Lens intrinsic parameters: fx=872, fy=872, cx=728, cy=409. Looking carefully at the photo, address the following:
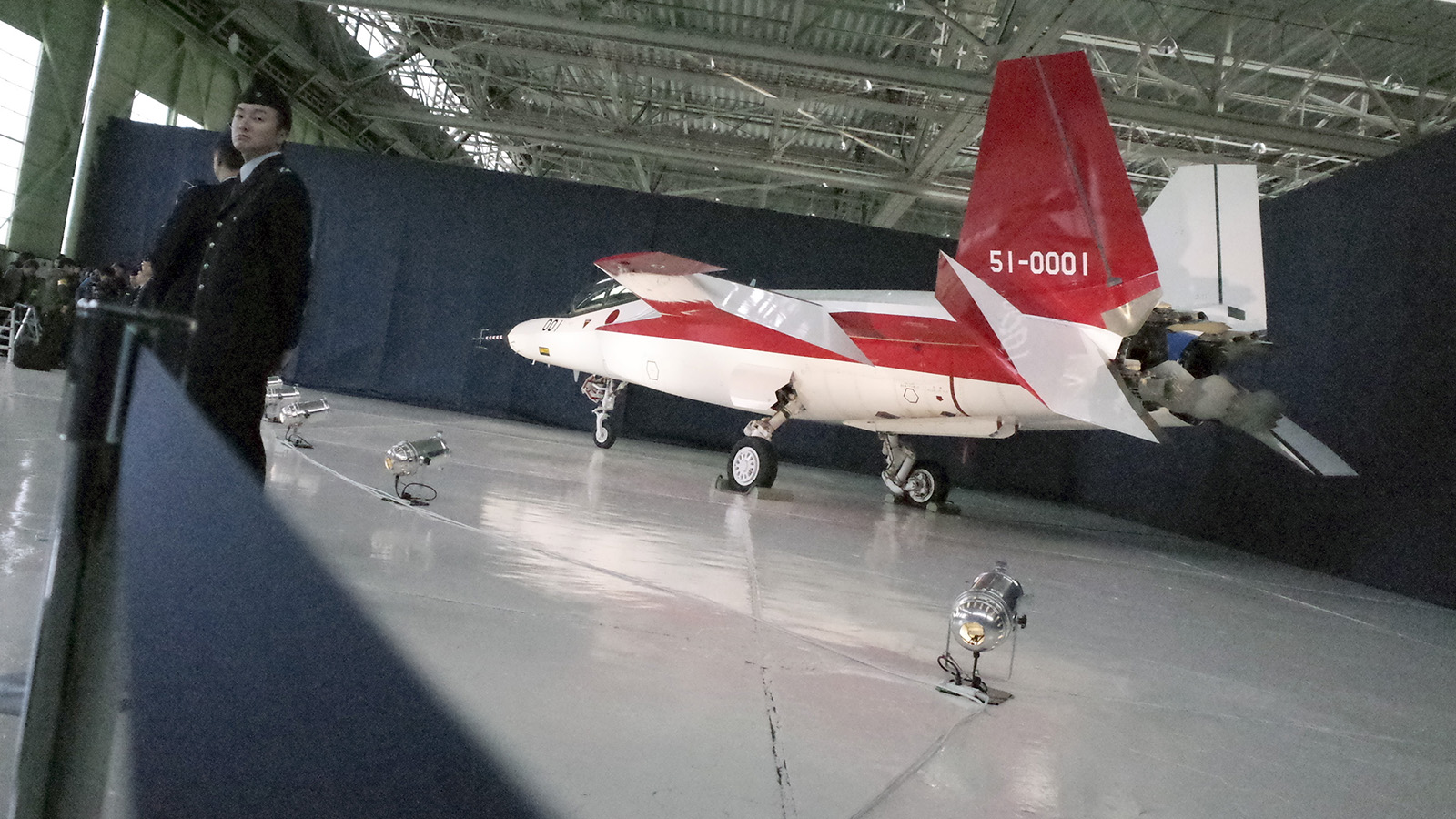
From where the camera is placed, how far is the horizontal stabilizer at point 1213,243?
6902mm

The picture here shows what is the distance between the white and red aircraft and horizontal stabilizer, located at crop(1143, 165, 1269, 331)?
12 millimetres

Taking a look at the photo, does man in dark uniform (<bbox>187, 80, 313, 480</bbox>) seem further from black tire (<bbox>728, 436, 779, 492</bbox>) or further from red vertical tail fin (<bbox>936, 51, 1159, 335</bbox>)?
black tire (<bbox>728, 436, 779, 492</bbox>)

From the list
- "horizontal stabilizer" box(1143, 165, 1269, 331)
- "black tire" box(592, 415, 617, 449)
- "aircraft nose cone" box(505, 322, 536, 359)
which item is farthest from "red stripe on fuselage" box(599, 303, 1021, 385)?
"aircraft nose cone" box(505, 322, 536, 359)

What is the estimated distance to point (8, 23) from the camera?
11227mm

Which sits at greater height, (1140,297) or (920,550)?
(1140,297)

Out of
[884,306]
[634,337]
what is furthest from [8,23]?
[884,306]

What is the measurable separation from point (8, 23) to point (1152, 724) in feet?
48.6

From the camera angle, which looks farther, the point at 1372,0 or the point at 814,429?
the point at 814,429

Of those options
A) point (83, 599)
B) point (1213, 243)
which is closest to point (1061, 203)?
point (1213, 243)

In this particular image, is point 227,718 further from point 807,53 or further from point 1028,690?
point 807,53

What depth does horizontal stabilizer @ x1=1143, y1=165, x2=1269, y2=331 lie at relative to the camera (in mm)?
6902

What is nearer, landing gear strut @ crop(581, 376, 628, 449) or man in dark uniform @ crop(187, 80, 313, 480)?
man in dark uniform @ crop(187, 80, 313, 480)

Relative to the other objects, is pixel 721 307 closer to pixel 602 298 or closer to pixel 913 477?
pixel 602 298

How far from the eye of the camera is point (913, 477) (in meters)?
9.70
